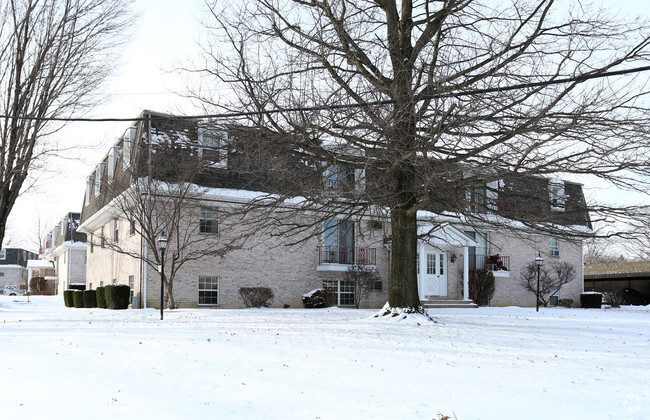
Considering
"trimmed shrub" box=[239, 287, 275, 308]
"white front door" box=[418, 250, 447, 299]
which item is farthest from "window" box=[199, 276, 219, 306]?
"white front door" box=[418, 250, 447, 299]

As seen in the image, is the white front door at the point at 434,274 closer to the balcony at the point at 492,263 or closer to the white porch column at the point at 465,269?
the white porch column at the point at 465,269

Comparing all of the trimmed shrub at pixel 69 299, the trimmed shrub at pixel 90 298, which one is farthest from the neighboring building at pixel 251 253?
the trimmed shrub at pixel 69 299

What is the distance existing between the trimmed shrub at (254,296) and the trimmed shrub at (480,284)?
409 inches

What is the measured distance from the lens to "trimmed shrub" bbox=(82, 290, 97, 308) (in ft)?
84.8

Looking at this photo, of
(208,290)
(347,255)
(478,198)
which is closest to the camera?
(478,198)

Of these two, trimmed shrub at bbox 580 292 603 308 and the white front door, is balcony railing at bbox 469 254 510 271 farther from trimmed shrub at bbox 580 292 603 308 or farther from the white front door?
trimmed shrub at bbox 580 292 603 308

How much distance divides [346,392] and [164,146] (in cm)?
1587

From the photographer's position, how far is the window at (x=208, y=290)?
79.0 ft

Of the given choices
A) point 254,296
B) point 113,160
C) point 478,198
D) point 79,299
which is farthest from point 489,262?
point 79,299

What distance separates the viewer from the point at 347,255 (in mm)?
27281

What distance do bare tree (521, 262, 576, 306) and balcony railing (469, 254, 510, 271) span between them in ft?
4.49

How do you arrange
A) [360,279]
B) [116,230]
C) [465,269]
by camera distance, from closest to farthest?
[360,279] → [116,230] → [465,269]

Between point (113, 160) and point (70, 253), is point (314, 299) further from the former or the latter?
point (70, 253)

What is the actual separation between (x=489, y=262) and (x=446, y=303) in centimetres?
546
